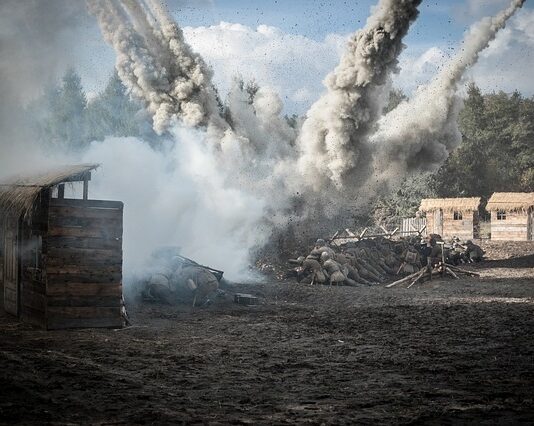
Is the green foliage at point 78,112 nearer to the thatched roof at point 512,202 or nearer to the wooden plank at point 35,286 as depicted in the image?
the thatched roof at point 512,202

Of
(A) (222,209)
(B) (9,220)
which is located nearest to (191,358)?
(B) (9,220)

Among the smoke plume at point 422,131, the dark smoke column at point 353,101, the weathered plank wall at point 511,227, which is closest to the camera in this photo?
the dark smoke column at point 353,101

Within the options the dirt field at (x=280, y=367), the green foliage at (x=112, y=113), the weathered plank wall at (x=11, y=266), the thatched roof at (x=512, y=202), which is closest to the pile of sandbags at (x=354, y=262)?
the dirt field at (x=280, y=367)

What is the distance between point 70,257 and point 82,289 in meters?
0.78

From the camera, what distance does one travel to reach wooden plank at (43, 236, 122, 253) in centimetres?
1355

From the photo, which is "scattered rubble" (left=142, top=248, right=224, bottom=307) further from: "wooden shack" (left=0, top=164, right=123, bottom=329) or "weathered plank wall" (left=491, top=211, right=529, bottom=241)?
"weathered plank wall" (left=491, top=211, right=529, bottom=241)

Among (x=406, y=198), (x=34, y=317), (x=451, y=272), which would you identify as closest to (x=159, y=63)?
(x=451, y=272)

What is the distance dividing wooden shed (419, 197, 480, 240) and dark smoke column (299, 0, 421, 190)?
2030 centimetres

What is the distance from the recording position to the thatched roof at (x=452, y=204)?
47.5 m

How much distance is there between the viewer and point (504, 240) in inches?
1831

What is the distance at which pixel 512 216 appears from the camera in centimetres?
4703

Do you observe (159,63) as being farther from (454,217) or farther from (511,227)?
(511,227)

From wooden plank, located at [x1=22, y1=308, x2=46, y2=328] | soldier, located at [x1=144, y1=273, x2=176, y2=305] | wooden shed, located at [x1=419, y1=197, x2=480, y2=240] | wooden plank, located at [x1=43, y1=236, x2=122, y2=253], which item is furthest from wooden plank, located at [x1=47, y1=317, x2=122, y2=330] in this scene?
wooden shed, located at [x1=419, y1=197, x2=480, y2=240]

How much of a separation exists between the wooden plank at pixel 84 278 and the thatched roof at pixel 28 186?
1.69 metres
